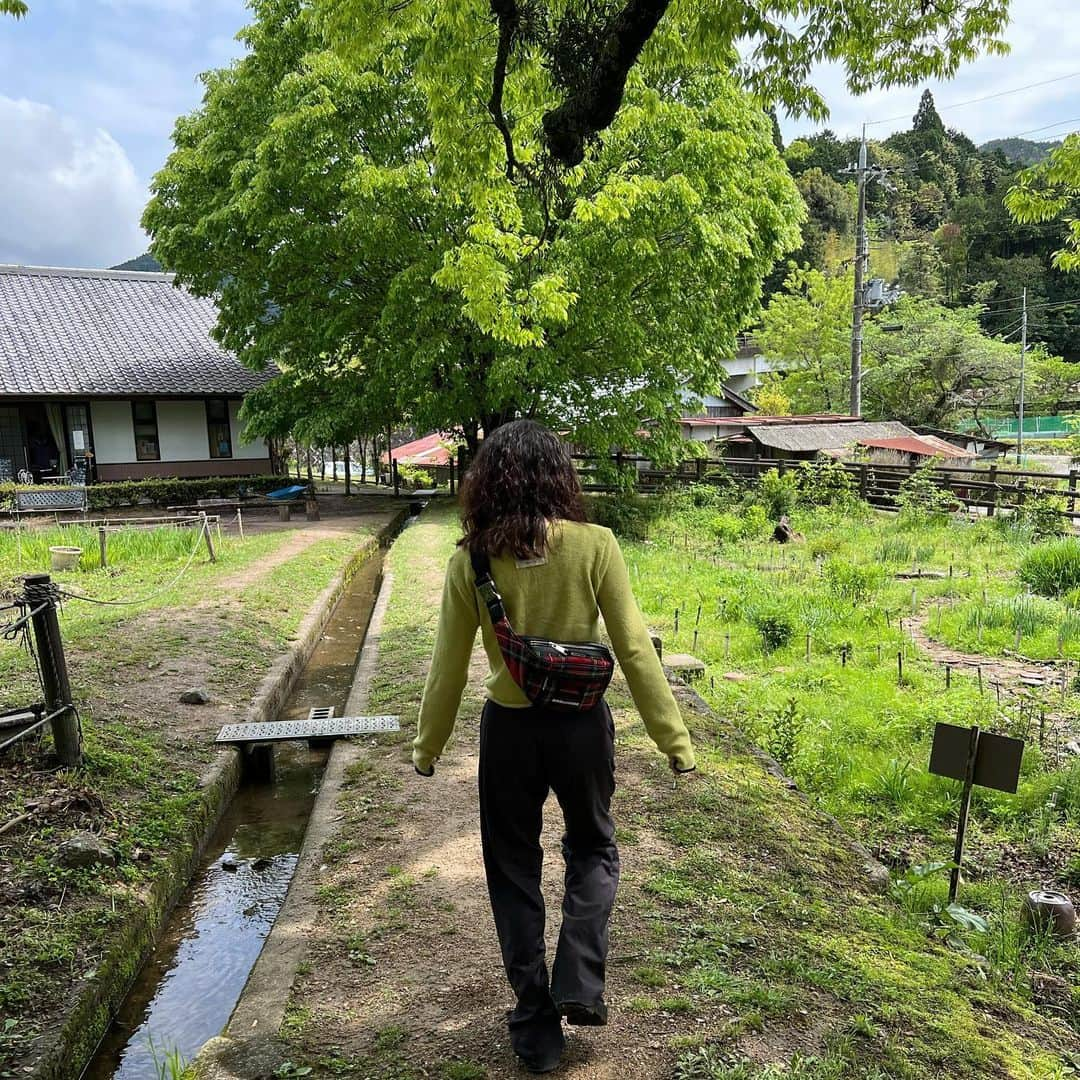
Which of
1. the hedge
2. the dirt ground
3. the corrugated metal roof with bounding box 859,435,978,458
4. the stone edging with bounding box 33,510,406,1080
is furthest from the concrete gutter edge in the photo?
the corrugated metal roof with bounding box 859,435,978,458

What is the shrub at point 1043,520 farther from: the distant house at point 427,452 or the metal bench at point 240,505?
the distant house at point 427,452

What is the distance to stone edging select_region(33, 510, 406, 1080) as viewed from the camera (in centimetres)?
309

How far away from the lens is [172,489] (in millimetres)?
21469

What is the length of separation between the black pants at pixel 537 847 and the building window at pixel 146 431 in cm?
2360

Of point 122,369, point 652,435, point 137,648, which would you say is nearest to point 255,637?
point 137,648

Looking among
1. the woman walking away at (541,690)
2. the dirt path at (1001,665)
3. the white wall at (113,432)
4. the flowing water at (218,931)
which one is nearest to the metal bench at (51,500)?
the white wall at (113,432)

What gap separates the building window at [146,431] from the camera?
2317 cm

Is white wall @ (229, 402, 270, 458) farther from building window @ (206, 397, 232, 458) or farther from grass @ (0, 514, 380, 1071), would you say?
grass @ (0, 514, 380, 1071)

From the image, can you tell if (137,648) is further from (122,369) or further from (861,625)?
(122,369)

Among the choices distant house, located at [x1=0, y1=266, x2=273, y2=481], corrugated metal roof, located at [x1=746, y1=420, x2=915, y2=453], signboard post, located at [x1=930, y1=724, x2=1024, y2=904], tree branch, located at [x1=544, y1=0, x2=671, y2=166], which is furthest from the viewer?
corrugated metal roof, located at [x1=746, y1=420, x2=915, y2=453]

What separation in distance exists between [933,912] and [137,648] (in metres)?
6.87

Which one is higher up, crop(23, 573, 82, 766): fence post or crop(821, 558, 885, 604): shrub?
crop(23, 573, 82, 766): fence post

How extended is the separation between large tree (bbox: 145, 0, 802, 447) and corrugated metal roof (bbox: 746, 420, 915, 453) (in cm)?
512

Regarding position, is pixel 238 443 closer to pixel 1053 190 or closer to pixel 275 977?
pixel 1053 190
